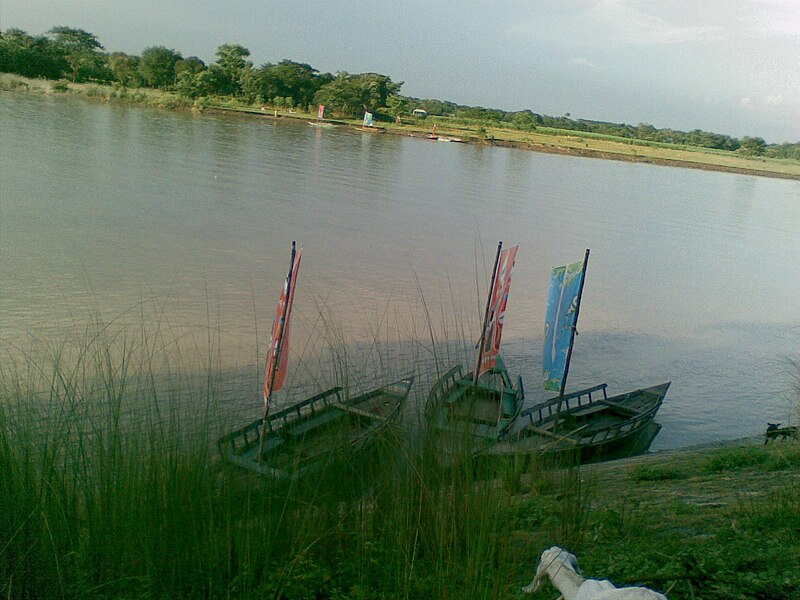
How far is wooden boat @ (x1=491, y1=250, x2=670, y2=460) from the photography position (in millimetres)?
8359

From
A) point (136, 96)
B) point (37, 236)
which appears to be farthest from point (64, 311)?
point (136, 96)

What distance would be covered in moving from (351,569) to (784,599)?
1799 mm

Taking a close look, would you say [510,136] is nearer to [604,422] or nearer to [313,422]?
[604,422]

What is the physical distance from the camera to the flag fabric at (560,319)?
27.4 feet

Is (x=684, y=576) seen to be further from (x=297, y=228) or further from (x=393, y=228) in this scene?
(x=393, y=228)

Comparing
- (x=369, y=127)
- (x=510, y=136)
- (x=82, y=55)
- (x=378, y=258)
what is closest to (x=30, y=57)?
(x=82, y=55)

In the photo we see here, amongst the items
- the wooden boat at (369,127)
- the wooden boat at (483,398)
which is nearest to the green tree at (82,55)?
the wooden boat at (369,127)

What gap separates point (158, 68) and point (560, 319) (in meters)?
77.2

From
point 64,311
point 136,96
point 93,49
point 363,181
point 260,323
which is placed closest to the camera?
point 64,311

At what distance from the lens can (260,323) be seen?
12.5 meters

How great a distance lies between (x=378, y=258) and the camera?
62.8 ft

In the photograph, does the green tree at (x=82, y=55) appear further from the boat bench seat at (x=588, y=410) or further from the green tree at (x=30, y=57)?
the boat bench seat at (x=588, y=410)

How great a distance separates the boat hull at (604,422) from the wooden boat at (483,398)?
431 millimetres

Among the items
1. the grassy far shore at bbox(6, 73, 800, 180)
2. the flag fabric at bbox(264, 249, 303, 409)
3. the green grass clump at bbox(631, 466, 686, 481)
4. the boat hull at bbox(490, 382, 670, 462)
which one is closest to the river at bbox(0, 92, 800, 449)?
the flag fabric at bbox(264, 249, 303, 409)
